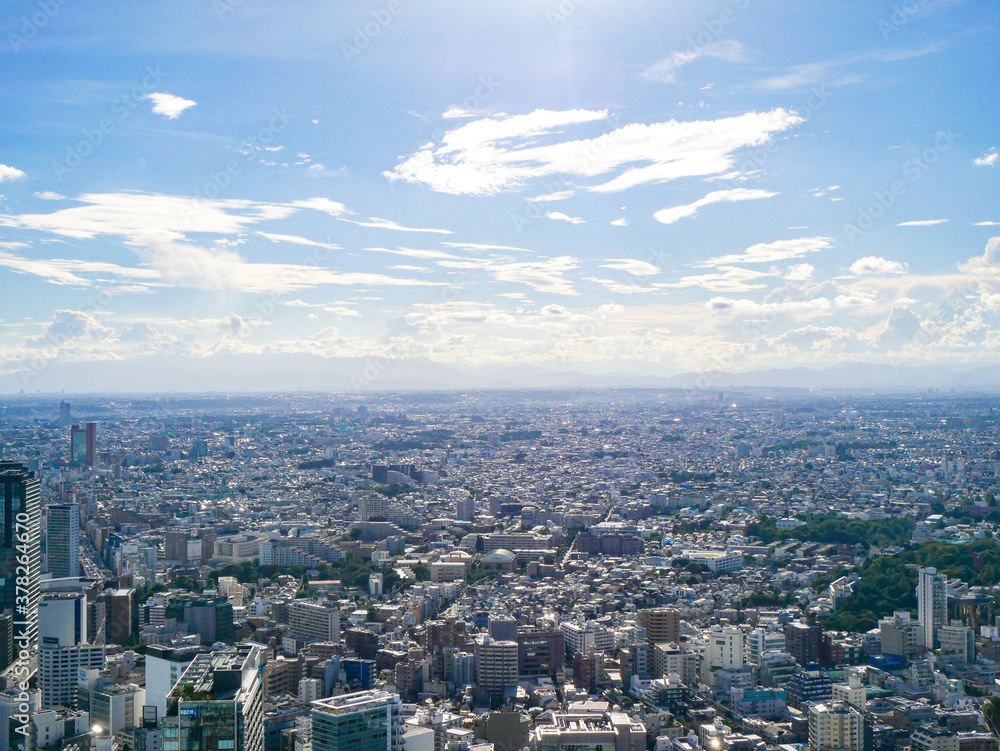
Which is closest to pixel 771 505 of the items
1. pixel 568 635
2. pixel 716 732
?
pixel 568 635

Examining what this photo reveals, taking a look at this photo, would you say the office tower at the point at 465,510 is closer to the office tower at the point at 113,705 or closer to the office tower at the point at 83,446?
the office tower at the point at 83,446

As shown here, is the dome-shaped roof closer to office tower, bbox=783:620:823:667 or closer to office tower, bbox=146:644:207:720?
office tower, bbox=783:620:823:667

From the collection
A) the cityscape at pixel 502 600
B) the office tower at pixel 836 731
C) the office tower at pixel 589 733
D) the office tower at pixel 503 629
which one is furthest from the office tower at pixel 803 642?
the office tower at pixel 589 733

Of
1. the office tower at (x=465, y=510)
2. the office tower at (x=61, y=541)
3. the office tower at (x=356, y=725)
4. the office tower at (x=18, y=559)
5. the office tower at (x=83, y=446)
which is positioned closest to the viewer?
the office tower at (x=356, y=725)

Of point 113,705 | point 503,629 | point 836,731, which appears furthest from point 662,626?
point 113,705

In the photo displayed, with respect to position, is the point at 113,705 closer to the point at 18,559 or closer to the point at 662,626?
the point at 18,559

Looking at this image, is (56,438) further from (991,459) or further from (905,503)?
(991,459)

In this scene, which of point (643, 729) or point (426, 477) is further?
point (426, 477)
